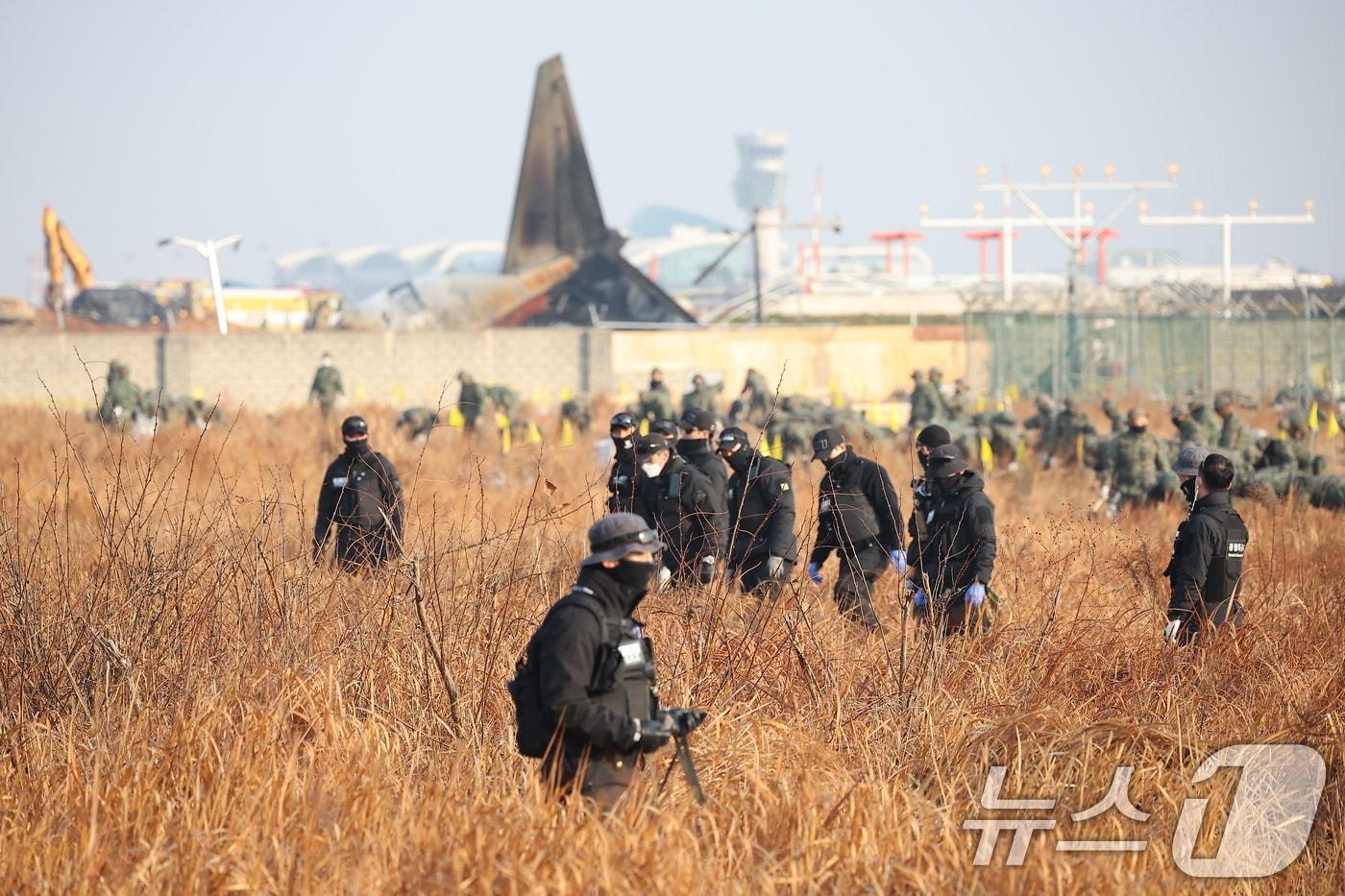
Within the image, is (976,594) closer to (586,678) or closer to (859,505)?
(859,505)

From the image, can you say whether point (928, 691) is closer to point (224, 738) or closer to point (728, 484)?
point (224, 738)

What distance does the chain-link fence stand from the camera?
3369cm

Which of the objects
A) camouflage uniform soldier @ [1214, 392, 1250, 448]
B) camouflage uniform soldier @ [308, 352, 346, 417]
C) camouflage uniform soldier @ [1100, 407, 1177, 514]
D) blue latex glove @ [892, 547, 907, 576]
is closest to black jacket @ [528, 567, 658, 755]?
blue latex glove @ [892, 547, 907, 576]

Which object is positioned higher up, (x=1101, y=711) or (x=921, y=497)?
(x=921, y=497)

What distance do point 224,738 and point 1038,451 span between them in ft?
56.2

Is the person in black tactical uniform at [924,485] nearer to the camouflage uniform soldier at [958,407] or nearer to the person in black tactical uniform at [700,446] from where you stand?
the person in black tactical uniform at [700,446]

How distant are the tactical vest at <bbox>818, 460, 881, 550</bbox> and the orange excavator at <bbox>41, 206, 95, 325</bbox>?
201 ft

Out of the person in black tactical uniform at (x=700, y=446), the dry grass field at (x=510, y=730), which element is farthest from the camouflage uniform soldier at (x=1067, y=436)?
the dry grass field at (x=510, y=730)

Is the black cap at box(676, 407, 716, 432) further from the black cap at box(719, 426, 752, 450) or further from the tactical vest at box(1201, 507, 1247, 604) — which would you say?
the tactical vest at box(1201, 507, 1247, 604)

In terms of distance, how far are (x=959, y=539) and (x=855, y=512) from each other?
1215mm

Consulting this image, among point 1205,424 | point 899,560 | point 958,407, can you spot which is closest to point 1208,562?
point 899,560

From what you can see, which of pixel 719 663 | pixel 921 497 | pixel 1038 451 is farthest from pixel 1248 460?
pixel 719 663

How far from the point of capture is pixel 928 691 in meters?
7.52

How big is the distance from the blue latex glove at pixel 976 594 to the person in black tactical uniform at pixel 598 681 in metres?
3.68
